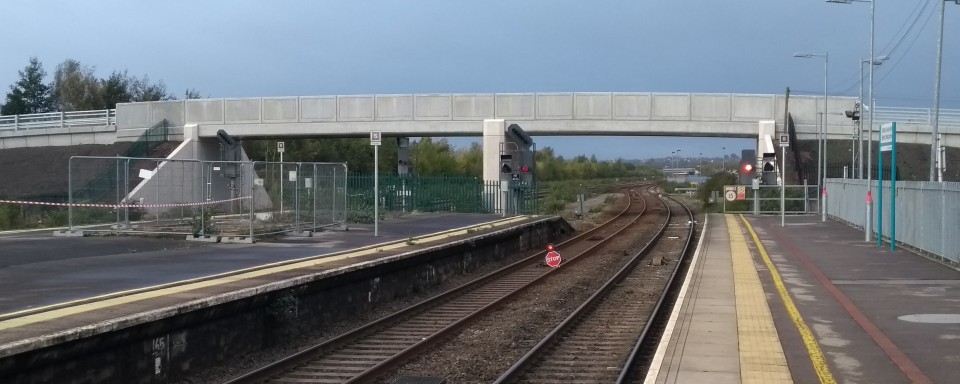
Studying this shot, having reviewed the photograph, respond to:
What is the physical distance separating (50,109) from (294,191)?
73242mm

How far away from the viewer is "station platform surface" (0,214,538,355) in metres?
10.4

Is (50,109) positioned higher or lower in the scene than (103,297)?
higher

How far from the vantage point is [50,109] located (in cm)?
8756

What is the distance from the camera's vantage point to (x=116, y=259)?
675 inches

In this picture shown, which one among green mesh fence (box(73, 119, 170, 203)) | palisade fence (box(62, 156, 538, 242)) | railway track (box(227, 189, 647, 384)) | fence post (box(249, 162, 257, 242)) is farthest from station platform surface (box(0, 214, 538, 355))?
railway track (box(227, 189, 647, 384))

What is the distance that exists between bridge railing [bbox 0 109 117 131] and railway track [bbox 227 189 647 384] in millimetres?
35810

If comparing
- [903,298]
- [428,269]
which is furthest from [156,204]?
[903,298]

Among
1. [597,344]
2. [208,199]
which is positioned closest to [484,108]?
[208,199]

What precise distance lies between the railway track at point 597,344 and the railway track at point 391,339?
5.11ft

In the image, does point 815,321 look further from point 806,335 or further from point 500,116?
point 500,116

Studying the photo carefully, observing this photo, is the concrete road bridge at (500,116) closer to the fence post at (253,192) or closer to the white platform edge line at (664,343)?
the fence post at (253,192)

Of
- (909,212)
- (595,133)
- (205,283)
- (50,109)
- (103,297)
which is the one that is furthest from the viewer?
(50,109)

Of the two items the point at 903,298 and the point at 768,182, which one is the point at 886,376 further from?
the point at 768,182

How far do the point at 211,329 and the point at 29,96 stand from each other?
284ft
